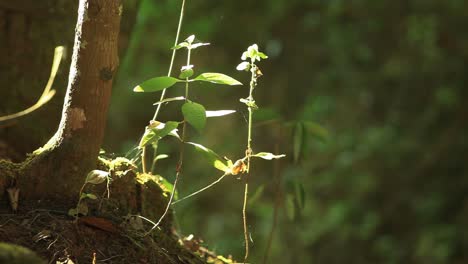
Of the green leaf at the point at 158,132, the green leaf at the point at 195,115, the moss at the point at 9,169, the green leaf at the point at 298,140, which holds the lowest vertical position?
the green leaf at the point at 298,140

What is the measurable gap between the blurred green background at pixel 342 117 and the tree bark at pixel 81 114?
14.5ft

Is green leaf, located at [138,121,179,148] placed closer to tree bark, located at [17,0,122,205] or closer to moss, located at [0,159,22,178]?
tree bark, located at [17,0,122,205]

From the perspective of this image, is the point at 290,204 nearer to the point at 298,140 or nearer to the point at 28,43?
the point at 298,140

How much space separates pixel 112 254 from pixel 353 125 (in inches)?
218

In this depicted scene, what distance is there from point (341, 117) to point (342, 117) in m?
0.02

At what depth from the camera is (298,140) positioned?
101 inches

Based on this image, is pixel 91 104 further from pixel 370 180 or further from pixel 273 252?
pixel 370 180

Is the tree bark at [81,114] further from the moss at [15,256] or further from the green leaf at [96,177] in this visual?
the moss at [15,256]

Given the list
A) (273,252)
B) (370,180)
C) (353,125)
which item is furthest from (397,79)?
(273,252)

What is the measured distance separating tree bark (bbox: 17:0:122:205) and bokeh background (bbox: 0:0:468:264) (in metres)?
4.33

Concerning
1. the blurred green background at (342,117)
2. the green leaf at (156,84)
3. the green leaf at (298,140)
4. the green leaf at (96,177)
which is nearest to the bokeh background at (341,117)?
the blurred green background at (342,117)

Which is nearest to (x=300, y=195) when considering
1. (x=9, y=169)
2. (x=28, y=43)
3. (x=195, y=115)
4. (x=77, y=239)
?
(x=195, y=115)

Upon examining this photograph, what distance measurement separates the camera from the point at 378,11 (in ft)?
23.0

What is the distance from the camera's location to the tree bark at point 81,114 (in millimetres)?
1878
